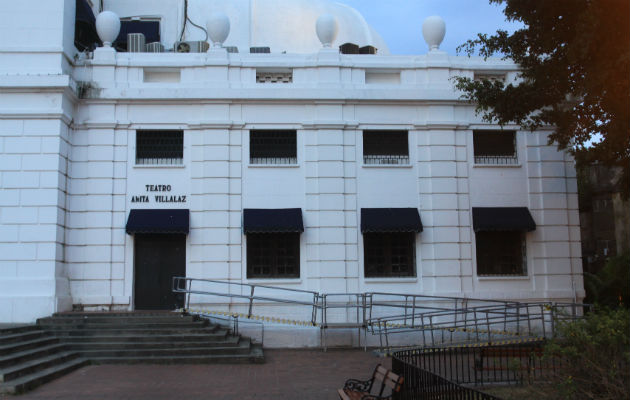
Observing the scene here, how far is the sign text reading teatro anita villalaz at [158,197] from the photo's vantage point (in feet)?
59.7

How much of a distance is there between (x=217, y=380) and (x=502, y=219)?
9809mm

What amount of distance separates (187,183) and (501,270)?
9.56 metres

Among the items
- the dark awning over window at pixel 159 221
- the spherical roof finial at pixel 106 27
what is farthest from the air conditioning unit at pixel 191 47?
the dark awning over window at pixel 159 221

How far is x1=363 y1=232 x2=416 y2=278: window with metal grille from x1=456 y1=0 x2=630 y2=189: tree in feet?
14.1

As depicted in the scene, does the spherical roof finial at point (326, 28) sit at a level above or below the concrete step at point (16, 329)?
above

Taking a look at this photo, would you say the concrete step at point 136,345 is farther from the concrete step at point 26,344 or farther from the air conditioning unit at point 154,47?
the air conditioning unit at point 154,47

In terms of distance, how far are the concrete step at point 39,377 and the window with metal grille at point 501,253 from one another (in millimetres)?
11231

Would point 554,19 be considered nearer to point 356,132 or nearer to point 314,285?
point 356,132

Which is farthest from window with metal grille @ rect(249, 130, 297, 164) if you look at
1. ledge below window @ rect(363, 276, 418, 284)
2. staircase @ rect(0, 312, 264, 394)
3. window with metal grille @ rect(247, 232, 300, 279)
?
staircase @ rect(0, 312, 264, 394)

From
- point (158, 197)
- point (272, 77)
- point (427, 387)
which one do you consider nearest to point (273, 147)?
point (272, 77)

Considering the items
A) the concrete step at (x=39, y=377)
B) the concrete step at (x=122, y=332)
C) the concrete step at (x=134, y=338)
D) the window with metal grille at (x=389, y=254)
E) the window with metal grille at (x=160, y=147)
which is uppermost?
the window with metal grille at (x=160, y=147)

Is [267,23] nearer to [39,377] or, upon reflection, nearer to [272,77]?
[272,77]

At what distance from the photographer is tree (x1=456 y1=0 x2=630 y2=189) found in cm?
1306

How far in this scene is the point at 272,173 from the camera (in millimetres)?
18578
